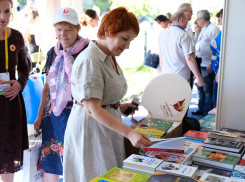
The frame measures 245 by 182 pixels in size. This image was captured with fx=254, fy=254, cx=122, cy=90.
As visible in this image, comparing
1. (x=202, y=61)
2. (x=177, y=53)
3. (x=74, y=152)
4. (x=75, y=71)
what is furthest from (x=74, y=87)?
(x=202, y=61)

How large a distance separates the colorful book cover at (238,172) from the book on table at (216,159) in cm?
2

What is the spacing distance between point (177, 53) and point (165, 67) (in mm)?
252

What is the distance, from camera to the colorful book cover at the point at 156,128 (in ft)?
5.00

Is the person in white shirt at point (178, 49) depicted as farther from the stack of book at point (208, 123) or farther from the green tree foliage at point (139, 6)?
the green tree foliage at point (139, 6)

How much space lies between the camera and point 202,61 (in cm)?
414

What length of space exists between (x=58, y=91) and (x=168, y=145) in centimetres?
88

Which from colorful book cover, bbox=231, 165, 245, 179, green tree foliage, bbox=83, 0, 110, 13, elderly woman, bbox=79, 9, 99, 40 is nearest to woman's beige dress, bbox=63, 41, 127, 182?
colorful book cover, bbox=231, 165, 245, 179

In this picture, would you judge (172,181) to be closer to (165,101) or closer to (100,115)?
(100,115)

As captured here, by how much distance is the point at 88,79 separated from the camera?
1132 mm

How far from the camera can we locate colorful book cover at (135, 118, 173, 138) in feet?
5.00

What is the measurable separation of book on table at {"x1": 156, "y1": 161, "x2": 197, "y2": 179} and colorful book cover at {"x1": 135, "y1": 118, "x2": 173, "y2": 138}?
0.41 metres

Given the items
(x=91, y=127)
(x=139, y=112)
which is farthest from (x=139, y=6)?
(x=91, y=127)

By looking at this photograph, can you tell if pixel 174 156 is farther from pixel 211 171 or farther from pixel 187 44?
pixel 187 44

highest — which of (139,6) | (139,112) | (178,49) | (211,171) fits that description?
(139,6)
